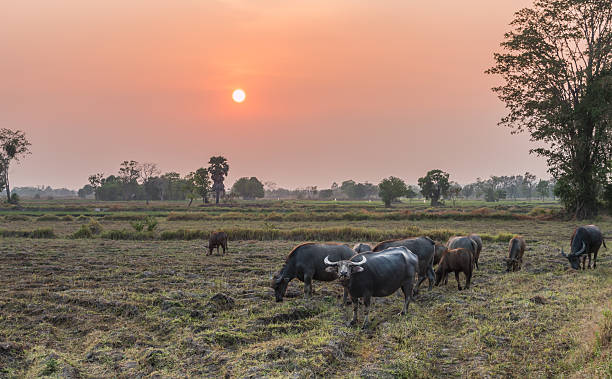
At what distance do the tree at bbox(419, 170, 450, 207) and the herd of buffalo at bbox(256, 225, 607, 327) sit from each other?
7043 cm

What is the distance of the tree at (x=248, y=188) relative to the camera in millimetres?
165250

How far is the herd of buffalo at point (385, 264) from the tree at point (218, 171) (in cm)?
9943

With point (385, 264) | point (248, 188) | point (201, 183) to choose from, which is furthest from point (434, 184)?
point (248, 188)

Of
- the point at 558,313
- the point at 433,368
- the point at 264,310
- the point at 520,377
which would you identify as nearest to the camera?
the point at 520,377

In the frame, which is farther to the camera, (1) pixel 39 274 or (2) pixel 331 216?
(2) pixel 331 216

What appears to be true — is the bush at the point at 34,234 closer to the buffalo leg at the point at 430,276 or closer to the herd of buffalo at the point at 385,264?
the herd of buffalo at the point at 385,264

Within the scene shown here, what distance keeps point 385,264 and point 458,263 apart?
12.9 ft

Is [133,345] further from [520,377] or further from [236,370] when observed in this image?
[520,377]

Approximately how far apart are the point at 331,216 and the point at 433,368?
3729 cm

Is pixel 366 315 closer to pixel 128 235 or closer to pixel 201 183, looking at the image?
pixel 128 235

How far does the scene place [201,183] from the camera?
327 feet

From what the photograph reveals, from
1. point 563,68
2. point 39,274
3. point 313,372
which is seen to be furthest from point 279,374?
point 563,68

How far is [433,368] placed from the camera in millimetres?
6191

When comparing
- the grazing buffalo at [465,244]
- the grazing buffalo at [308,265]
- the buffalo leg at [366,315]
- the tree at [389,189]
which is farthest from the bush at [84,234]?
the tree at [389,189]
